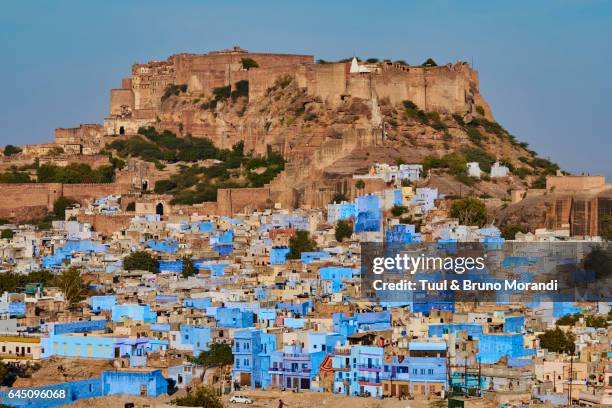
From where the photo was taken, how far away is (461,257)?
40.8 m

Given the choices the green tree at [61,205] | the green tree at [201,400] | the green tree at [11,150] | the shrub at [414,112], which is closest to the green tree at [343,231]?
the shrub at [414,112]

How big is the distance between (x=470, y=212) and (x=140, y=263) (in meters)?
9.42

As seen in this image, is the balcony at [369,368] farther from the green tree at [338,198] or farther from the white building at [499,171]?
the white building at [499,171]

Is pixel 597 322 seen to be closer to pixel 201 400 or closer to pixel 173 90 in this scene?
pixel 201 400

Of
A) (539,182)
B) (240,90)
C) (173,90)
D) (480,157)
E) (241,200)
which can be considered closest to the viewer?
(241,200)

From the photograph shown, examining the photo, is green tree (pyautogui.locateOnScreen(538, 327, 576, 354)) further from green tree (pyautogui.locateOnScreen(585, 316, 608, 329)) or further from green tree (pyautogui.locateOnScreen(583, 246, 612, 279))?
green tree (pyautogui.locateOnScreen(583, 246, 612, 279))

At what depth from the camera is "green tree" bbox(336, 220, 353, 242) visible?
47812 mm

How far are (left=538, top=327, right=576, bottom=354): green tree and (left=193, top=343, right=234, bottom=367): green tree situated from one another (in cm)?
567

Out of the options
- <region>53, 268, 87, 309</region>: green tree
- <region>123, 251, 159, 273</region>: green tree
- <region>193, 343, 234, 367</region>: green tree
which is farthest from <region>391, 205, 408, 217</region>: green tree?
<region>193, 343, 234, 367</region>: green tree

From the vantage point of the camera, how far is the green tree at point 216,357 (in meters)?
32.3

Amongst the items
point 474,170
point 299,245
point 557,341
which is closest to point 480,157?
point 474,170

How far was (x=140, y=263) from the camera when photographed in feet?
147

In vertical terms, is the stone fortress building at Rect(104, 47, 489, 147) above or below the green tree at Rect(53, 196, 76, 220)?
above

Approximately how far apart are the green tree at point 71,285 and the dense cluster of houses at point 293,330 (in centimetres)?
30
